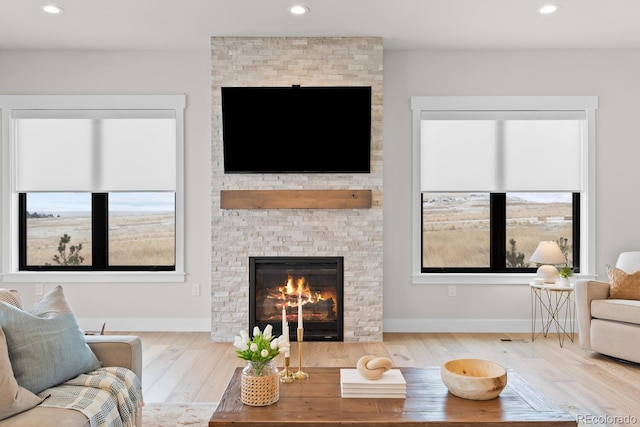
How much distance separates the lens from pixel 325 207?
4.62 m

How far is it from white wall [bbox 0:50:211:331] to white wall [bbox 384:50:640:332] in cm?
183

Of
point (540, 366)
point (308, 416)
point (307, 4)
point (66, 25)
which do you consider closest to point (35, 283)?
point (66, 25)

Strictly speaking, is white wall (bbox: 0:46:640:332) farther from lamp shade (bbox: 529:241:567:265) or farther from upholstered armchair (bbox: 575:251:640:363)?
upholstered armchair (bbox: 575:251:640:363)

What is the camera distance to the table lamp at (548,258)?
4.54 m

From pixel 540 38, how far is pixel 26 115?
16.4 feet

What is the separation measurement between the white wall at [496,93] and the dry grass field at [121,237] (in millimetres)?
2264

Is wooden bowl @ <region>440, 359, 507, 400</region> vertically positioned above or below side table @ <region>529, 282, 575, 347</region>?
above

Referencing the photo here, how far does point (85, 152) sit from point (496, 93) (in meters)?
4.11

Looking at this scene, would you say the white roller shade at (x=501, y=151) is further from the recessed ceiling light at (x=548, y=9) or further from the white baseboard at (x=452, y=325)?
the white baseboard at (x=452, y=325)

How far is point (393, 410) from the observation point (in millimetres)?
1999

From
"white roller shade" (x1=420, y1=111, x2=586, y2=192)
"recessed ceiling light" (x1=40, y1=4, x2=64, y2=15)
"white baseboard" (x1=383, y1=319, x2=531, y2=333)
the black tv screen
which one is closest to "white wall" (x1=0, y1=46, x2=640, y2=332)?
"white baseboard" (x1=383, y1=319, x2=531, y2=333)

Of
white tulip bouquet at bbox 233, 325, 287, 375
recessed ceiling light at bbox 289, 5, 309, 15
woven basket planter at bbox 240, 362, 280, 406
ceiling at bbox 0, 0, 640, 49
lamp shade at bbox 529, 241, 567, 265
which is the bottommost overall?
woven basket planter at bbox 240, 362, 280, 406

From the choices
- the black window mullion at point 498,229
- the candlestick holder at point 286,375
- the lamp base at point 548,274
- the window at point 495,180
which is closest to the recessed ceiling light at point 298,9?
the window at point 495,180

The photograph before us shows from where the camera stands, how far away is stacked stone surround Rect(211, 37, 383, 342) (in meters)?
4.66
